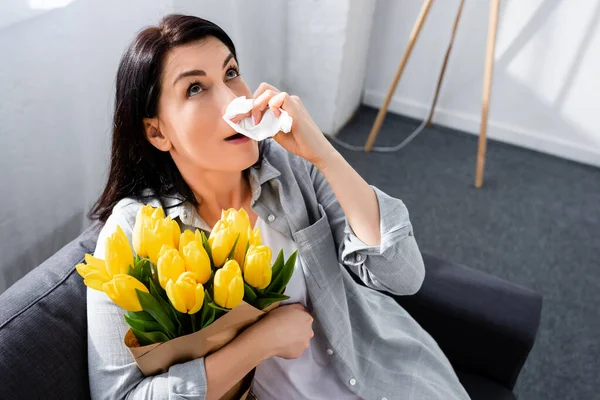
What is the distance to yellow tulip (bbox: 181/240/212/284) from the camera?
1.84ft

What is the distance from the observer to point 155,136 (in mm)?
928

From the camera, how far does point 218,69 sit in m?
0.86

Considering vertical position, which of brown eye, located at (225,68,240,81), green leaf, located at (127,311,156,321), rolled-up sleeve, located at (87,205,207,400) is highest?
brown eye, located at (225,68,240,81)

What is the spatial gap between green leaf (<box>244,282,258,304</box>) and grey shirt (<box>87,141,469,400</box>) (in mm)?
128

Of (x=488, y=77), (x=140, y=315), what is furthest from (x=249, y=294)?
(x=488, y=77)

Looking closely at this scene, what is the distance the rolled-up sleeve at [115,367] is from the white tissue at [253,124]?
0.33m

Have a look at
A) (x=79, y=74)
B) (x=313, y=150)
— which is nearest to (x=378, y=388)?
(x=313, y=150)

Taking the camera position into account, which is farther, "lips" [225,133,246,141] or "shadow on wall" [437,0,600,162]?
"shadow on wall" [437,0,600,162]

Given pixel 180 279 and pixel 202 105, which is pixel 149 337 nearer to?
pixel 180 279

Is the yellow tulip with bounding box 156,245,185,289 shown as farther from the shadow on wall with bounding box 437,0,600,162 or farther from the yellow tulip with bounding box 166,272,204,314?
the shadow on wall with bounding box 437,0,600,162

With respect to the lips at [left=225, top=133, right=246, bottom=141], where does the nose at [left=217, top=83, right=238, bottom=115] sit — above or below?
above

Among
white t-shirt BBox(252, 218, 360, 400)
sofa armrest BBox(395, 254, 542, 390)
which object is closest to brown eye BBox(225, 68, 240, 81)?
white t-shirt BBox(252, 218, 360, 400)

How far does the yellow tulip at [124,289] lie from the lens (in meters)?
0.57

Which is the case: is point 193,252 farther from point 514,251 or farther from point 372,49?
point 372,49
